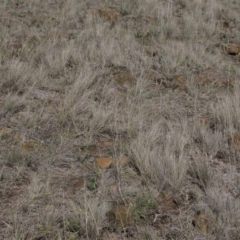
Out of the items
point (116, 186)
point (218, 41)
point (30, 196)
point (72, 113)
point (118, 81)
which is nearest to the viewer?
point (30, 196)

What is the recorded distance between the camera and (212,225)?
260 centimetres

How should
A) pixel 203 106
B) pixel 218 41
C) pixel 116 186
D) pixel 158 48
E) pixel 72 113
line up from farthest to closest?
pixel 218 41, pixel 158 48, pixel 203 106, pixel 72 113, pixel 116 186

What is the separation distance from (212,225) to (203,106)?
1.92 metres

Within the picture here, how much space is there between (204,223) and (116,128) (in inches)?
51.0

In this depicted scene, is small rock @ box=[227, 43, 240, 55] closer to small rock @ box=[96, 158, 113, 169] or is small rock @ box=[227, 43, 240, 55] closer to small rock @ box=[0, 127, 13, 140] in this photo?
small rock @ box=[96, 158, 113, 169]

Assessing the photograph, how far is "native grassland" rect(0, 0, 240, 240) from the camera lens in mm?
Answer: 2641

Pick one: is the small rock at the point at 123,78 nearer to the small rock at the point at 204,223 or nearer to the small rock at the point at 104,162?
the small rock at the point at 104,162

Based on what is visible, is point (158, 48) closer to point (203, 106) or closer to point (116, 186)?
point (203, 106)

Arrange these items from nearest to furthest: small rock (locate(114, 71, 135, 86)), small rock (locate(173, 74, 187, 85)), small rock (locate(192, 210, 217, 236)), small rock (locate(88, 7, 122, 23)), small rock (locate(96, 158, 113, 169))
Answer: small rock (locate(192, 210, 217, 236)) → small rock (locate(96, 158, 113, 169)) → small rock (locate(114, 71, 135, 86)) → small rock (locate(173, 74, 187, 85)) → small rock (locate(88, 7, 122, 23))

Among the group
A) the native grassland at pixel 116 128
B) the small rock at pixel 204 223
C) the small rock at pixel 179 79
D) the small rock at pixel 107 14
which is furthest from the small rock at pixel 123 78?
the small rock at pixel 204 223

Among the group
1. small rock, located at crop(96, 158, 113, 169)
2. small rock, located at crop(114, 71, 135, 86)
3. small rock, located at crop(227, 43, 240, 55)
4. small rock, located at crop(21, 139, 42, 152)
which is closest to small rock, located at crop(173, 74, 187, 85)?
small rock, located at crop(114, 71, 135, 86)

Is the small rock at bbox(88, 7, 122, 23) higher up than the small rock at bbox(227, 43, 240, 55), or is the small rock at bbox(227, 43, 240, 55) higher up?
the small rock at bbox(88, 7, 122, 23)

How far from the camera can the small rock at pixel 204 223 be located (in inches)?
102

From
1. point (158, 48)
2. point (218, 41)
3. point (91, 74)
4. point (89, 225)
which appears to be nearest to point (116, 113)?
point (91, 74)
